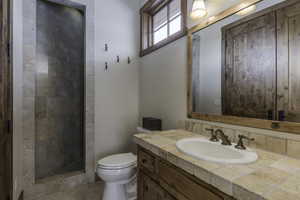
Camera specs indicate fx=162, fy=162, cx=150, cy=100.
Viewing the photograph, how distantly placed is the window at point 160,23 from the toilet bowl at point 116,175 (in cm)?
145

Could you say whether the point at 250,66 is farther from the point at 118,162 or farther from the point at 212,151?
the point at 118,162

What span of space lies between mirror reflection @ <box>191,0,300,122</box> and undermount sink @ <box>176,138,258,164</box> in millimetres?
274

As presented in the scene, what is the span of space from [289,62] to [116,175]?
163 cm

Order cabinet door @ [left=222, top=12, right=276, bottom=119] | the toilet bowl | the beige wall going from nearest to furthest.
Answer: cabinet door @ [left=222, top=12, right=276, bottom=119]
the toilet bowl
the beige wall

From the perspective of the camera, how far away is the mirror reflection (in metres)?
0.91

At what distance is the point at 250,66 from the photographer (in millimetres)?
1106

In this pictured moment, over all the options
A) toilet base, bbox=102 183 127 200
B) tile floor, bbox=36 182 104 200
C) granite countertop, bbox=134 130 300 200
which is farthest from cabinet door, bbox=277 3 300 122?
tile floor, bbox=36 182 104 200

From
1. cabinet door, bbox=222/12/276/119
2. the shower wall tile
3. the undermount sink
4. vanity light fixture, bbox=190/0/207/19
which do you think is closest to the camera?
the undermount sink

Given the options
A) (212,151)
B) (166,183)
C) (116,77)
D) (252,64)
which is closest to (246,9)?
(252,64)

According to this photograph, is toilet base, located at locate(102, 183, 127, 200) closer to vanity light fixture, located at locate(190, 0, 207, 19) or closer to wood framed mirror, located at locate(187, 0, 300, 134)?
wood framed mirror, located at locate(187, 0, 300, 134)

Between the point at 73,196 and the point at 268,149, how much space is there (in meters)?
1.99

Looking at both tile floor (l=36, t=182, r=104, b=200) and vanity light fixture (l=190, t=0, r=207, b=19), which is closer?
vanity light fixture (l=190, t=0, r=207, b=19)

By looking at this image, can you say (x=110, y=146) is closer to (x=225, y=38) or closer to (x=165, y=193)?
(x=165, y=193)

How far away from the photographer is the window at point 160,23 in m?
1.84
